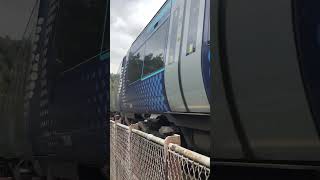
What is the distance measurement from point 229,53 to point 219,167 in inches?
10.3

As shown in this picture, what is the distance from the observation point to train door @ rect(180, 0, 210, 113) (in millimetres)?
3093

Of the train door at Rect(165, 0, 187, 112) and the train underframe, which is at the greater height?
the train door at Rect(165, 0, 187, 112)

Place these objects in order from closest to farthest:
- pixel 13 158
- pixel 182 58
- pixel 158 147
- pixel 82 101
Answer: pixel 82 101, pixel 13 158, pixel 158 147, pixel 182 58

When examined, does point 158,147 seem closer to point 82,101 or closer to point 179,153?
point 179,153

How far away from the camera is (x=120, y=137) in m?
4.06

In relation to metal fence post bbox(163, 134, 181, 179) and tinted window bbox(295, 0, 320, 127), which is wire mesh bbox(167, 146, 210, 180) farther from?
tinted window bbox(295, 0, 320, 127)

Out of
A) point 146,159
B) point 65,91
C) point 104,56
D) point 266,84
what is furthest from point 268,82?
point 146,159

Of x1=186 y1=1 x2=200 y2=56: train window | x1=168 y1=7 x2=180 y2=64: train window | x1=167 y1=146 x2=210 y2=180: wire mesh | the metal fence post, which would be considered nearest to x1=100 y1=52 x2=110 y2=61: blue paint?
x1=167 y1=146 x2=210 y2=180: wire mesh

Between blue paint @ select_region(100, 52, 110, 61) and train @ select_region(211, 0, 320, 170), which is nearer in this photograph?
train @ select_region(211, 0, 320, 170)

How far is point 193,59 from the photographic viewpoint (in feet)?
12.6

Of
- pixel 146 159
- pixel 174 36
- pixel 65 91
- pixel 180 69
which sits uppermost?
pixel 174 36

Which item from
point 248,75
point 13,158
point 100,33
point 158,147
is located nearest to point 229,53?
point 248,75

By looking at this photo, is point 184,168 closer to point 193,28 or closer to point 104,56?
point 104,56

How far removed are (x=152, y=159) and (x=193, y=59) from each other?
1171 millimetres
